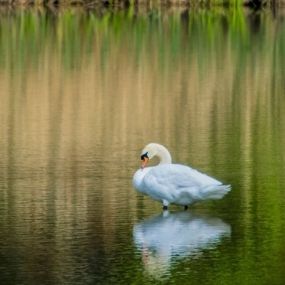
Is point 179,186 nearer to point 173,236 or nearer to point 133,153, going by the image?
point 173,236

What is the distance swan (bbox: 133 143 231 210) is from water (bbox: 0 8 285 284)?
0.52ft

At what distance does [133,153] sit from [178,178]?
3871 mm

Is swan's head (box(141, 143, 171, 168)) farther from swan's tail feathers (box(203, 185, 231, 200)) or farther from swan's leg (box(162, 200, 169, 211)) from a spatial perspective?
swan's tail feathers (box(203, 185, 231, 200))

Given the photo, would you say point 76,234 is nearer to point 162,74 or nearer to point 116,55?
point 162,74

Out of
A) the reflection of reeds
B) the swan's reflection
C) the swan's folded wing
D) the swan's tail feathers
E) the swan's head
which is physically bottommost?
the swan's reflection

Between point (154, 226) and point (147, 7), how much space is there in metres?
33.5

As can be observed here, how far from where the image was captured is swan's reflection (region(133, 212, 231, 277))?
9.80m

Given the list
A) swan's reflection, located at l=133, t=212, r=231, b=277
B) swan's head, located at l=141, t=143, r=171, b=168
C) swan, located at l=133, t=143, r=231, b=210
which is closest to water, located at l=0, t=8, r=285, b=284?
swan's reflection, located at l=133, t=212, r=231, b=277

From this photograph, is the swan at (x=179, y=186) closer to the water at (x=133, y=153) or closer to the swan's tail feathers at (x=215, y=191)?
the swan's tail feathers at (x=215, y=191)

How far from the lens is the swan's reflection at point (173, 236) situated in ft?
32.2

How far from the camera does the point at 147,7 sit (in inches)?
1736

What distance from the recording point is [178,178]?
442 inches

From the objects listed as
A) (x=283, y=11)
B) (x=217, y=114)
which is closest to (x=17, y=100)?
(x=217, y=114)

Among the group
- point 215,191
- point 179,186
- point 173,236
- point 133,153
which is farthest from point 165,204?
point 133,153
